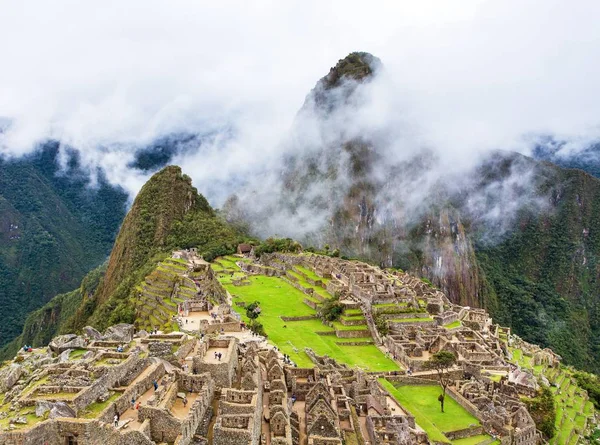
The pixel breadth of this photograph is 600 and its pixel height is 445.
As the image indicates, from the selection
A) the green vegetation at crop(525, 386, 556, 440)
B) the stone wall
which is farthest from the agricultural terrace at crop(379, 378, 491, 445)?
the stone wall

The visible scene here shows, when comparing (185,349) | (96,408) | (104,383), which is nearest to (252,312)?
(185,349)

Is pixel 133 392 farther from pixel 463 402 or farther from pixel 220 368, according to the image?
pixel 463 402

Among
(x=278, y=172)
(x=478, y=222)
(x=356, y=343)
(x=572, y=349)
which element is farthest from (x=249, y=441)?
(x=478, y=222)

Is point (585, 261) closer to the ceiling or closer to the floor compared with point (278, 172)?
closer to the floor

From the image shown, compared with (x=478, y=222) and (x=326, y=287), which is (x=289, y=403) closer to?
(x=326, y=287)

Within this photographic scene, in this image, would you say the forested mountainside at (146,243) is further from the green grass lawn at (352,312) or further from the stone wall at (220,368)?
the stone wall at (220,368)

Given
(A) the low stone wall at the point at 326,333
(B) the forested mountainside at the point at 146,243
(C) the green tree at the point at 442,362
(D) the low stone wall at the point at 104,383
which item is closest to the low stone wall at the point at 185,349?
(D) the low stone wall at the point at 104,383
